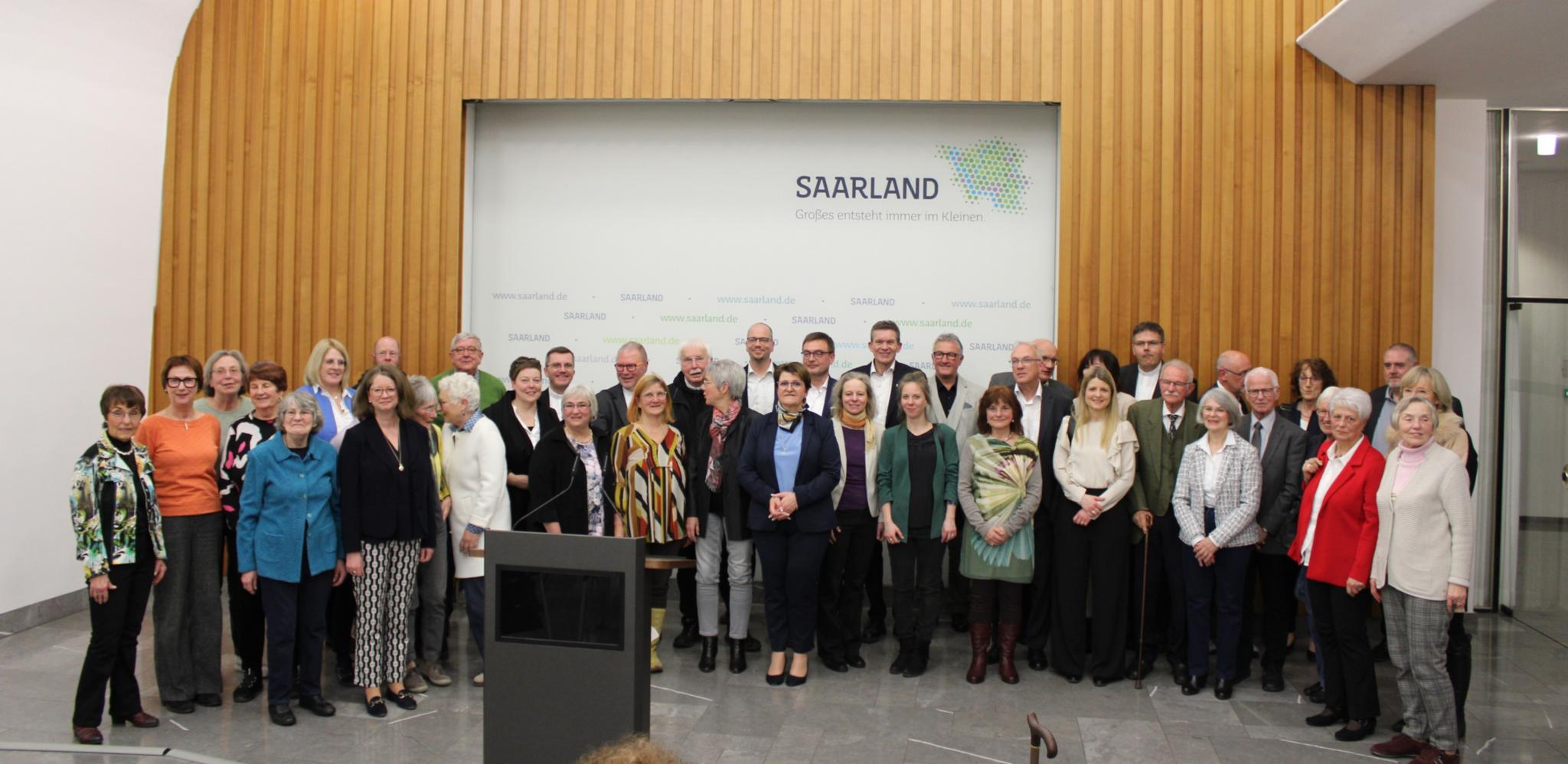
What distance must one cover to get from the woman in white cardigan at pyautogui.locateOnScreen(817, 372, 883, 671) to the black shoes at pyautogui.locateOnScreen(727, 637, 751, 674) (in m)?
0.35

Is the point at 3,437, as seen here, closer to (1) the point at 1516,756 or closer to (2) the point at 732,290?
(2) the point at 732,290

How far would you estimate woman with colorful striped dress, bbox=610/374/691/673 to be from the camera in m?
5.00

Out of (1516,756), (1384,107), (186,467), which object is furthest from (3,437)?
(1384,107)

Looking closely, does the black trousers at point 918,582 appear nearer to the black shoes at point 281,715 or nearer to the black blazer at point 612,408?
the black blazer at point 612,408

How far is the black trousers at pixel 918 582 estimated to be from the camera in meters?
5.23

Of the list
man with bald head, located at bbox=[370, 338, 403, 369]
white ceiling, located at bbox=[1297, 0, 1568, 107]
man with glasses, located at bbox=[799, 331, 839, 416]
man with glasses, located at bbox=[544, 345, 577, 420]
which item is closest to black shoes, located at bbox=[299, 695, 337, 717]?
man with glasses, located at bbox=[544, 345, 577, 420]

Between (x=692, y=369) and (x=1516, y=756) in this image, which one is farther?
(x=692, y=369)

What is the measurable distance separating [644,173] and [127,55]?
2.96m

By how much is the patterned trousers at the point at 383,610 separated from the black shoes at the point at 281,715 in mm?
271

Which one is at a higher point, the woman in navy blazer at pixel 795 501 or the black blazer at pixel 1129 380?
the black blazer at pixel 1129 380

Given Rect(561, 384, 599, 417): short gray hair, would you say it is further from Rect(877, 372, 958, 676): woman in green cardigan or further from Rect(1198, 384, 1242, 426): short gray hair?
Rect(1198, 384, 1242, 426): short gray hair

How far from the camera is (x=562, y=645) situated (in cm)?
338

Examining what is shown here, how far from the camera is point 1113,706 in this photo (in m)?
4.79

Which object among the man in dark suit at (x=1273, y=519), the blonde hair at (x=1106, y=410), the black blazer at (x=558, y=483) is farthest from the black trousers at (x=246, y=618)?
the man in dark suit at (x=1273, y=519)
